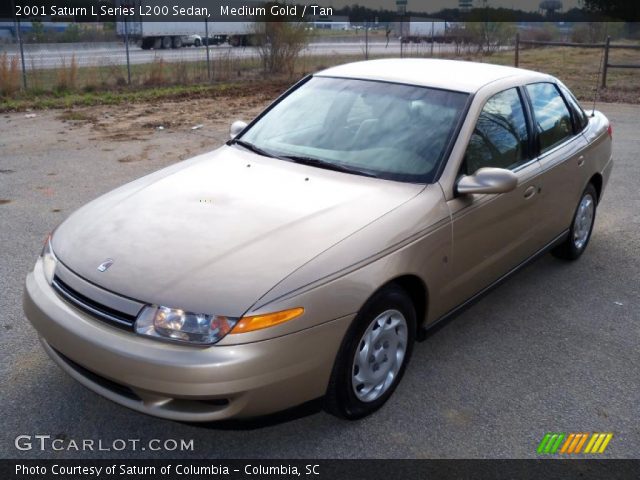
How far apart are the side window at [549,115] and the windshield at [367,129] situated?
0.89 m

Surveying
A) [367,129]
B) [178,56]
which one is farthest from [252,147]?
[178,56]

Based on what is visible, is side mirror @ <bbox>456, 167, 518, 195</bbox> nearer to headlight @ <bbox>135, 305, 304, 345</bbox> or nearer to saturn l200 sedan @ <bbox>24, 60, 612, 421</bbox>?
saturn l200 sedan @ <bbox>24, 60, 612, 421</bbox>

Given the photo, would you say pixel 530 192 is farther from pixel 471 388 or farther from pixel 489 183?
pixel 471 388

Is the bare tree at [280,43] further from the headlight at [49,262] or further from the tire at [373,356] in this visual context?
the tire at [373,356]

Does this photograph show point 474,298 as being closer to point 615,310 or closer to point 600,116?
point 615,310

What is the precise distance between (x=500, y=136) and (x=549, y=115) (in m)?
0.88

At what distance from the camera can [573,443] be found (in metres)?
3.12

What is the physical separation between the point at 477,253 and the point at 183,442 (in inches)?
76.5

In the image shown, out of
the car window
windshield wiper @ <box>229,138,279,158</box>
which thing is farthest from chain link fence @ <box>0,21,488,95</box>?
the car window

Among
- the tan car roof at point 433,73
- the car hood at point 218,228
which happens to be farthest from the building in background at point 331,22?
the car hood at point 218,228

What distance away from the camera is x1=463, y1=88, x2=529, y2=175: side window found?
3.84 m

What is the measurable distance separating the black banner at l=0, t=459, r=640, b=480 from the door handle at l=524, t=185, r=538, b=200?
5.90 ft

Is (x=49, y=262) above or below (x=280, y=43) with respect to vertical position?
below

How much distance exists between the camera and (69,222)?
3.52 m
